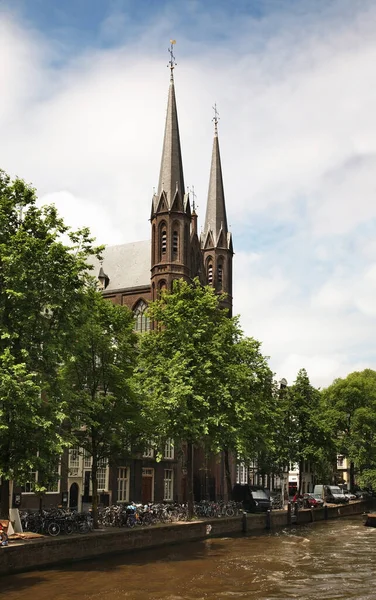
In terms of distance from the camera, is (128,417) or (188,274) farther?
(188,274)

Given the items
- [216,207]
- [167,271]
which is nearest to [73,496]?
[167,271]

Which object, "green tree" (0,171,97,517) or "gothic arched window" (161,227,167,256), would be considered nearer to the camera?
"green tree" (0,171,97,517)

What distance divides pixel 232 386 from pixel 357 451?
37.3 meters

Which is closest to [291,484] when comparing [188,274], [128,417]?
[188,274]

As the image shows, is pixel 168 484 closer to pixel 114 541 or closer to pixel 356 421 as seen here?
pixel 356 421

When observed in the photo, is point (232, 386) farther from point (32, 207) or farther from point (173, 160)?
point (173, 160)

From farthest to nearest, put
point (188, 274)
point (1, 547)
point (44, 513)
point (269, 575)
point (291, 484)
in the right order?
point (291, 484)
point (188, 274)
point (44, 513)
point (269, 575)
point (1, 547)

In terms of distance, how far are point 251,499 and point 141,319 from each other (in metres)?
25.2

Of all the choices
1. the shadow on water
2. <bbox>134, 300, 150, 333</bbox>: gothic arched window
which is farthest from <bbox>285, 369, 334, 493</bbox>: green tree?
the shadow on water

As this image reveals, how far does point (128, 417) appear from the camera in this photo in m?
37.7

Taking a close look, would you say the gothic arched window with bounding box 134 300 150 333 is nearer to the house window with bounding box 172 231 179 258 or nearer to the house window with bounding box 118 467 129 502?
the house window with bounding box 172 231 179 258

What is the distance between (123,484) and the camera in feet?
191

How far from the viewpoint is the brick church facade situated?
2251 inches

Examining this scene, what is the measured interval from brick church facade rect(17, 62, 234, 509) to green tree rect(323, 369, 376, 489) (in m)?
15.3
